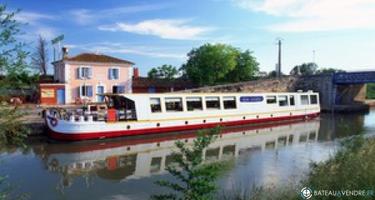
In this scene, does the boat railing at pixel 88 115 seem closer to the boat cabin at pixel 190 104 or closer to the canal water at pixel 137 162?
the boat cabin at pixel 190 104

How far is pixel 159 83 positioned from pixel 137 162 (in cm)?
2596

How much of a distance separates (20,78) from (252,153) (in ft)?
48.1

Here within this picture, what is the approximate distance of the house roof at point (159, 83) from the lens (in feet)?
132

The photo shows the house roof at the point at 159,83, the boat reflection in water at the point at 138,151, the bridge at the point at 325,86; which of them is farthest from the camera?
the bridge at the point at 325,86

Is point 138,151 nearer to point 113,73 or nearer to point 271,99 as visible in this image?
point 271,99

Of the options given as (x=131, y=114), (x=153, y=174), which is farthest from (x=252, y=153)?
(x=131, y=114)

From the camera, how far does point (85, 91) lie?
34156mm

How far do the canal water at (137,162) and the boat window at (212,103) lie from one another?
2.23 metres

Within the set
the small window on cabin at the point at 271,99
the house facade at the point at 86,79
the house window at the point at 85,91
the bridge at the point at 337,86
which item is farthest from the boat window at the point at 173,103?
the bridge at the point at 337,86

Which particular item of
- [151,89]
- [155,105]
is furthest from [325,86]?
[155,105]

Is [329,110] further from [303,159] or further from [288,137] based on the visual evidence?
[303,159]

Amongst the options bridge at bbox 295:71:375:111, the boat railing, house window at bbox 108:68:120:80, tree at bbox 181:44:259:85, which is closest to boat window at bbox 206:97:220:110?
the boat railing

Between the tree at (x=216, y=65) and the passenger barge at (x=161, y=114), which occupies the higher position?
the tree at (x=216, y=65)

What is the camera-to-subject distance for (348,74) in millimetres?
41406
